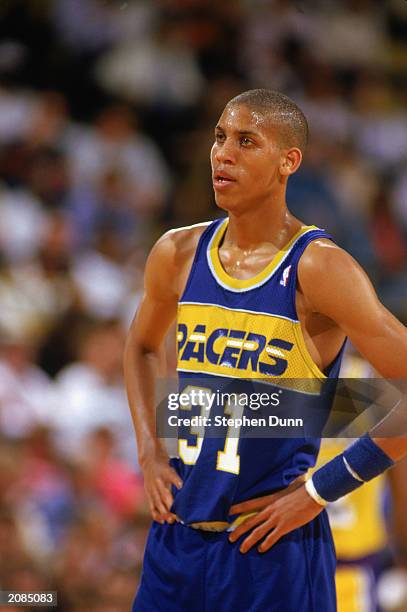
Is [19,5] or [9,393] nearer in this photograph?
[9,393]

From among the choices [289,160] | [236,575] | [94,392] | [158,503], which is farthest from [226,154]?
[94,392]

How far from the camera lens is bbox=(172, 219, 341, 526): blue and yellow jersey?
2.96m

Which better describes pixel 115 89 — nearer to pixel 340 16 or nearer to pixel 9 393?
pixel 340 16

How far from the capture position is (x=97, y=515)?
5.45 meters

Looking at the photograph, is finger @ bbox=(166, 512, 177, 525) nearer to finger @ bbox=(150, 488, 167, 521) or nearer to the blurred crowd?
finger @ bbox=(150, 488, 167, 521)

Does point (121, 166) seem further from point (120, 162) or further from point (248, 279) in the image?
point (248, 279)

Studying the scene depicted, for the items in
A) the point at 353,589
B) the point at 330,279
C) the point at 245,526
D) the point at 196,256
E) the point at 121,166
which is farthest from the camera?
the point at 121,166

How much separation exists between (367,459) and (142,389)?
0.88 m

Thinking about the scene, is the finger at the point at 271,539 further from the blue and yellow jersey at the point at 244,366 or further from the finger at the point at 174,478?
the finger at the point at 174,478

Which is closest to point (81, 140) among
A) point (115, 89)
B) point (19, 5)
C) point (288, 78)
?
point (115, 89)

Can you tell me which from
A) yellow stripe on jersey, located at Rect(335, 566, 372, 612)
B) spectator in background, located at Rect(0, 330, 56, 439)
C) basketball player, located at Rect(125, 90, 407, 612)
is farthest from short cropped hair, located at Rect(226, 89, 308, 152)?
spectator in background, located at Rect(0, 330, 56, 439)

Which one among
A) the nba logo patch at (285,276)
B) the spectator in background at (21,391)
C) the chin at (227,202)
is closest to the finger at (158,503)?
the nba logo patch at (285,276)

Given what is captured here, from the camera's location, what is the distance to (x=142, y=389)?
3457 millimetres

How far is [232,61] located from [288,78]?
1.62 ft
